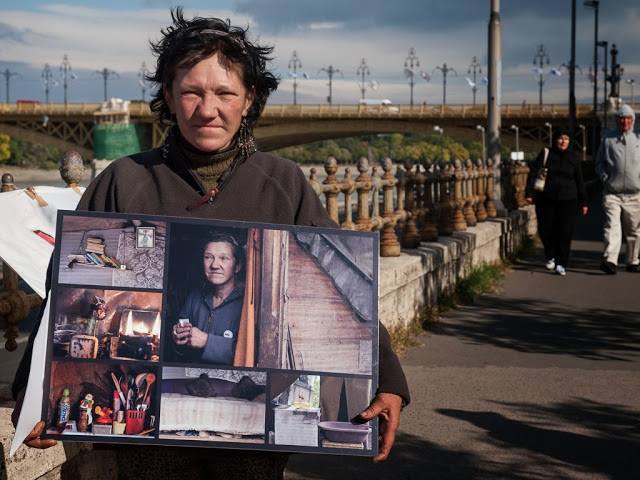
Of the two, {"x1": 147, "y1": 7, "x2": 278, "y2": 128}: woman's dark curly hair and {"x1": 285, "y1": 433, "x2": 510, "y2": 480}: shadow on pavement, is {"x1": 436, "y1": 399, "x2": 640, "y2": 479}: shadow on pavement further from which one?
{"x1": 147, "y1": 7, "x2": 278, "y2": 128}: woman's dark curly hair

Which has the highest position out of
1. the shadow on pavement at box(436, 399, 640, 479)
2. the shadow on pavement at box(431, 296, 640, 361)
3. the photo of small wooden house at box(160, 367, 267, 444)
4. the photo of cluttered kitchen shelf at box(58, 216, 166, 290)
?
the photo of cluttered kitchen shelf at box(58, 216, 166, 290)

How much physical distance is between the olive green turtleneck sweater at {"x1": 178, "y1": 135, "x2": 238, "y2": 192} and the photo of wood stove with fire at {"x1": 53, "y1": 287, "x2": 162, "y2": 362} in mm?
321

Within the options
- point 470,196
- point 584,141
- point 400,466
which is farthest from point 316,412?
point 584,141

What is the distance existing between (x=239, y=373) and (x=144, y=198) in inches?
18.5

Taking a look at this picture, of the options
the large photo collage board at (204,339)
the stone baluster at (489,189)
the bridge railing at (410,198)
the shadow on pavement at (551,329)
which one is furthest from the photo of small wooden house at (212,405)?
the stone baluster at (489,189)

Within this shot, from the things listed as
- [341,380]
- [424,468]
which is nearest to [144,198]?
[341,380]

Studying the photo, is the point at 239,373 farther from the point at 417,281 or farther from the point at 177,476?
the point at 417,281

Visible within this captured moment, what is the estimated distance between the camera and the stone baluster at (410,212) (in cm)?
1019

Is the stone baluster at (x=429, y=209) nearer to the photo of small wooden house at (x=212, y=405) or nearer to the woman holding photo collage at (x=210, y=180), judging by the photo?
the woman holding photo collage at (x=210, y=180)

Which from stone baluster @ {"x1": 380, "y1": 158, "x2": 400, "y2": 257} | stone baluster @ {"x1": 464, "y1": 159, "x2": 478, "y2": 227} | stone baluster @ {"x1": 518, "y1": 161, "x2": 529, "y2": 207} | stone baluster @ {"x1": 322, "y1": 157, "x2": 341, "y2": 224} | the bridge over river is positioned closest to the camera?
stone baluster @ {"x1": 322, "y1": 157, "x2": 341, "y2": 224}

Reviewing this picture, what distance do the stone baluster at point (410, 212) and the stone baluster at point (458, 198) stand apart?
1542 millimetres

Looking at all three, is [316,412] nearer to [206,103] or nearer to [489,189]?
[206,103]

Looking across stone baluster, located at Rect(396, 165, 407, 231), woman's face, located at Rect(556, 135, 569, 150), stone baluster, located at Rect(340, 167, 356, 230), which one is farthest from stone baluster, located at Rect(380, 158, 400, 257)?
woman's face, located at Rect(556, 135, 569, 150)

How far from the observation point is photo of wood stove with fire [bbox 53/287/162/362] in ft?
7.62
